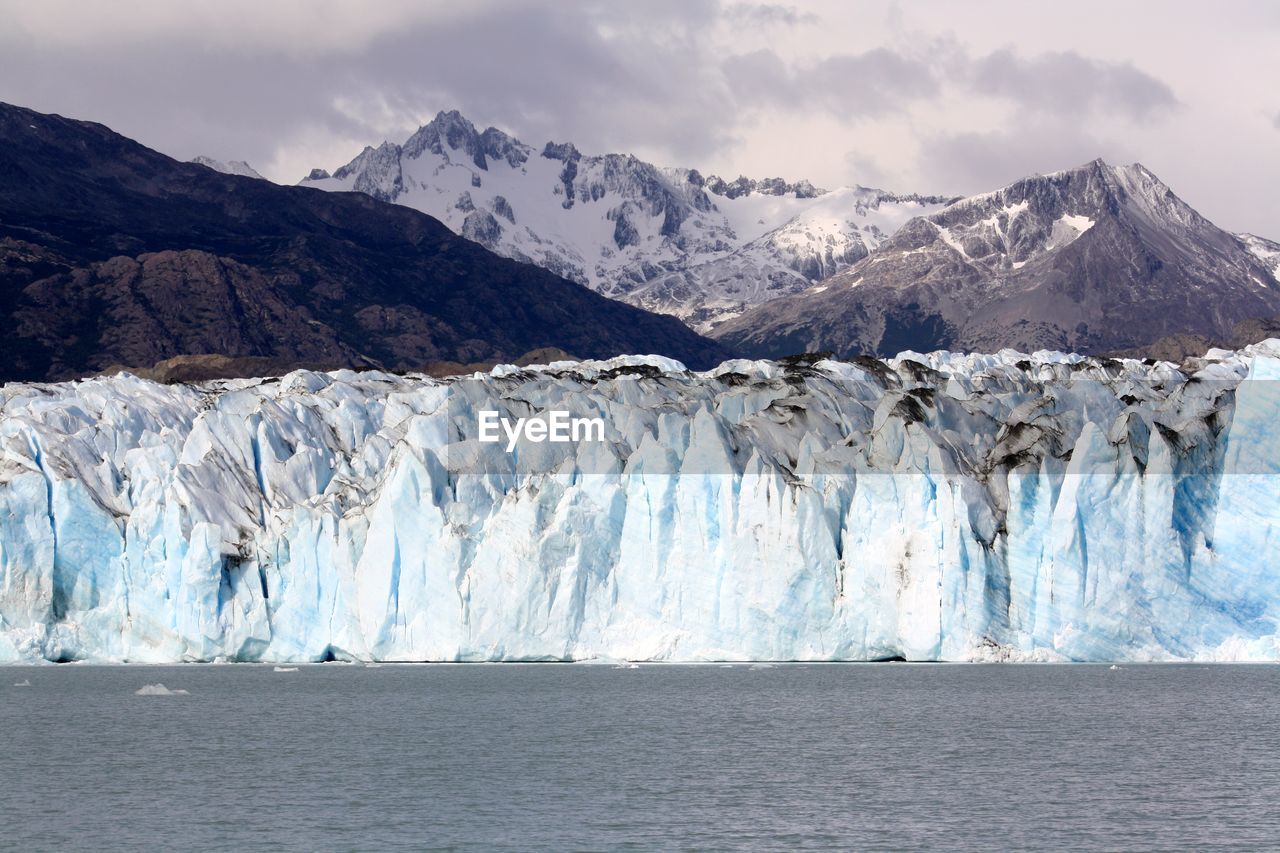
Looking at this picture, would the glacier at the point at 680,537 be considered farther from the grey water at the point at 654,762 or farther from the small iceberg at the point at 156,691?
the small iceberg at the point at 156,691

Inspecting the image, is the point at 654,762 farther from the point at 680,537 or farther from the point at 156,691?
the point at 156,691

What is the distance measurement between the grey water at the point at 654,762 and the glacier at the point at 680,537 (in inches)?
89.4

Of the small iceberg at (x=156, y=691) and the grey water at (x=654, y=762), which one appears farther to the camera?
the small iceberg at (x=156, y=691)

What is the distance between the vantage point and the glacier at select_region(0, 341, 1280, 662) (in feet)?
196

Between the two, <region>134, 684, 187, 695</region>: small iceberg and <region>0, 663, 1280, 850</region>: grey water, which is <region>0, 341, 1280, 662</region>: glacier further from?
<region>134, 684, 187, 695</region>: small iceberg

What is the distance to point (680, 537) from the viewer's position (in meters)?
63.5

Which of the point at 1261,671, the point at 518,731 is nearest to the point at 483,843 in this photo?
the point at 518,731

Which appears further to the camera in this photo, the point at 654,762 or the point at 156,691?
the point at 156,691

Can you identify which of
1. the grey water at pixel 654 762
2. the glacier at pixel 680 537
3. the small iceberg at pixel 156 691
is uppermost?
the glacier at pixel 680 537

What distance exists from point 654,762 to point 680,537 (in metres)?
16.7

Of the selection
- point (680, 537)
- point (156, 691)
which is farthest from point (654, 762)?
point (156, 691)

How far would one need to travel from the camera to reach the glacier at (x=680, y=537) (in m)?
59.6

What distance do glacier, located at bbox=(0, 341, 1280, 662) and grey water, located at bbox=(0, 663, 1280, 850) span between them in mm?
2272

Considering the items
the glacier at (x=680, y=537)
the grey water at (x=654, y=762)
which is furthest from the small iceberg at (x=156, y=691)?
the glacier at (x=680, y=537)
